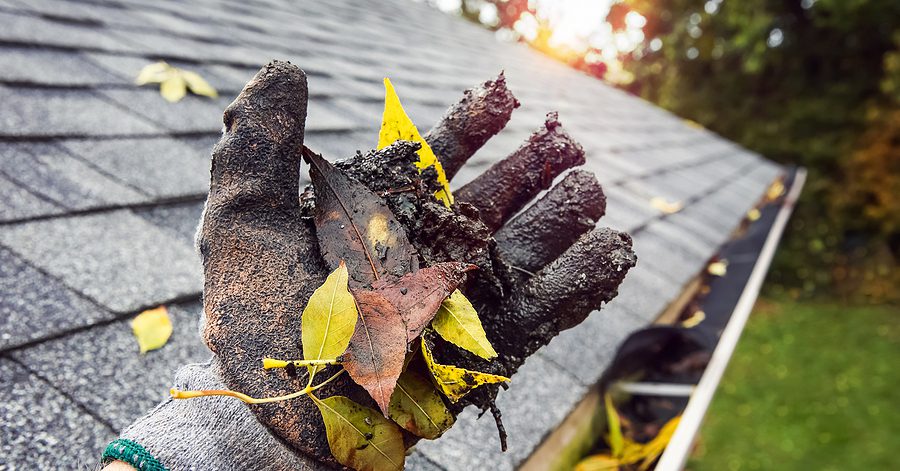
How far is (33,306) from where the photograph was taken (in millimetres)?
771

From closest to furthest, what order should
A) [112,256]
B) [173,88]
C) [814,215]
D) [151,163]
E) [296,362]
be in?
1. [296,362]
2. [112,256]
3. [151,163]
4. [173,88]
5. [814,215]

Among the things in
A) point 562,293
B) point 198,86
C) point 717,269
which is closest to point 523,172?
point 562,293

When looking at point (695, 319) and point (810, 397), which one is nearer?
point (695, 319)

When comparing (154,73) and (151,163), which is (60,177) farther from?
(154,73)

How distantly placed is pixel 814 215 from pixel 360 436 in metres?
10.5

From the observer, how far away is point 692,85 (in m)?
11.9

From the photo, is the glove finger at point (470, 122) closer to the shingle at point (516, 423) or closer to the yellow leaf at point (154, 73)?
the shingle at point (516, 423)

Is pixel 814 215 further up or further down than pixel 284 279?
further down

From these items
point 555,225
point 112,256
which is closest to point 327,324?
point 555,225

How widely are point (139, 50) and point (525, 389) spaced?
151 cm

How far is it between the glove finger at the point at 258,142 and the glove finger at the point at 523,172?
0.26 meters

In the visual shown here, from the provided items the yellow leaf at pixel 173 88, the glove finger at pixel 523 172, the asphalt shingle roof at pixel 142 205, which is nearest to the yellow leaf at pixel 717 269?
the asphalt shingle roof at pixel 142 205

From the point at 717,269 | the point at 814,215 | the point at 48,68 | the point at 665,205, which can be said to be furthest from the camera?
the point at 814,215

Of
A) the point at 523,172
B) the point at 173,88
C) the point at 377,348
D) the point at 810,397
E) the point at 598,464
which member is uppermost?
the point at 523,172
